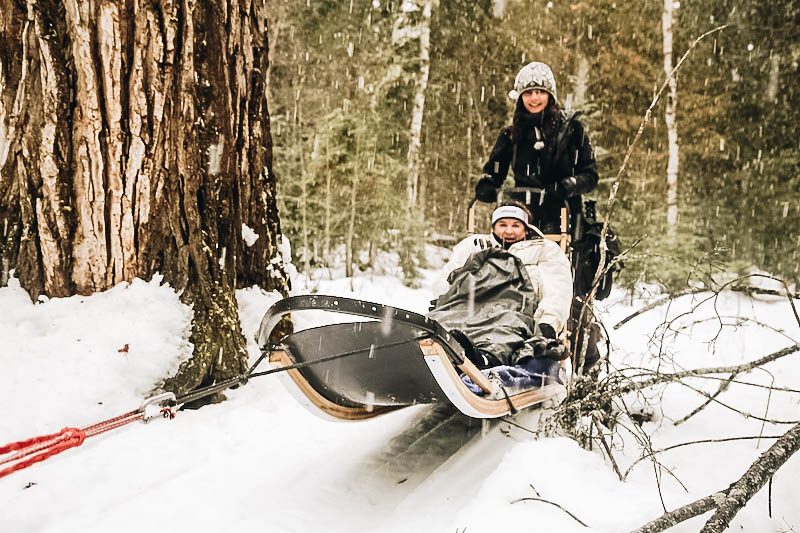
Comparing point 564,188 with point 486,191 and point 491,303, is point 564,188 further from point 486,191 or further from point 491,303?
point 491,303

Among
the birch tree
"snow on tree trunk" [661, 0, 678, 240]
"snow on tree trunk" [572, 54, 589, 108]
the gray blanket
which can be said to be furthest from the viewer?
"snow on tree trunk" [572, 54, 589, 108]

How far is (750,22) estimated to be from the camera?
38.0ft

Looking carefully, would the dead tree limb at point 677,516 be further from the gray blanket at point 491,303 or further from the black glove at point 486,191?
the black glove at point 486,191

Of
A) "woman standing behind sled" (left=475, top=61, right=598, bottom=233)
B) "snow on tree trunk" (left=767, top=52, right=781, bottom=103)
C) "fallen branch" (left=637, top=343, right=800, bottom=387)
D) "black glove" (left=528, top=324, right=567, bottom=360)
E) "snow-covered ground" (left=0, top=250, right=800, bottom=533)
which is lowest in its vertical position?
"snow-covered ground" (left=0, top=250, right=800, bottom=533)

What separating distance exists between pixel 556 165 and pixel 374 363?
2.52 meters

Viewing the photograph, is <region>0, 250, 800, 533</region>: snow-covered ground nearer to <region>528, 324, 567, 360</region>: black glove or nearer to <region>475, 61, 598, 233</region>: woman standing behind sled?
<region>528, 324, 567, 360</region>: black glove

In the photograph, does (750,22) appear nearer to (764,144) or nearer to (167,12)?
(764,144)

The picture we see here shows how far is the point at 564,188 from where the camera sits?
4.00 m

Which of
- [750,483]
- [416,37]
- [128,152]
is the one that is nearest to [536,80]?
[128,152]

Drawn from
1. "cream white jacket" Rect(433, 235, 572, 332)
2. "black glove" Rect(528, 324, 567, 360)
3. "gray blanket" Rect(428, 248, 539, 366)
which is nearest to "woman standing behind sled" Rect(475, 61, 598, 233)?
"cream white jacket" Rect(433, 235, 572, 332)

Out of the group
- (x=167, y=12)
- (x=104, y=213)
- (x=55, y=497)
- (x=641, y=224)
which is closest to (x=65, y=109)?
(x=104, y=213)

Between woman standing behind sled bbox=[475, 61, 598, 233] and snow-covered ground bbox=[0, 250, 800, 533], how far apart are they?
1585 millimetres

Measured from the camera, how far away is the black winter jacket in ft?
13.6

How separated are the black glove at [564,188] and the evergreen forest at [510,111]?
2.43 metres
